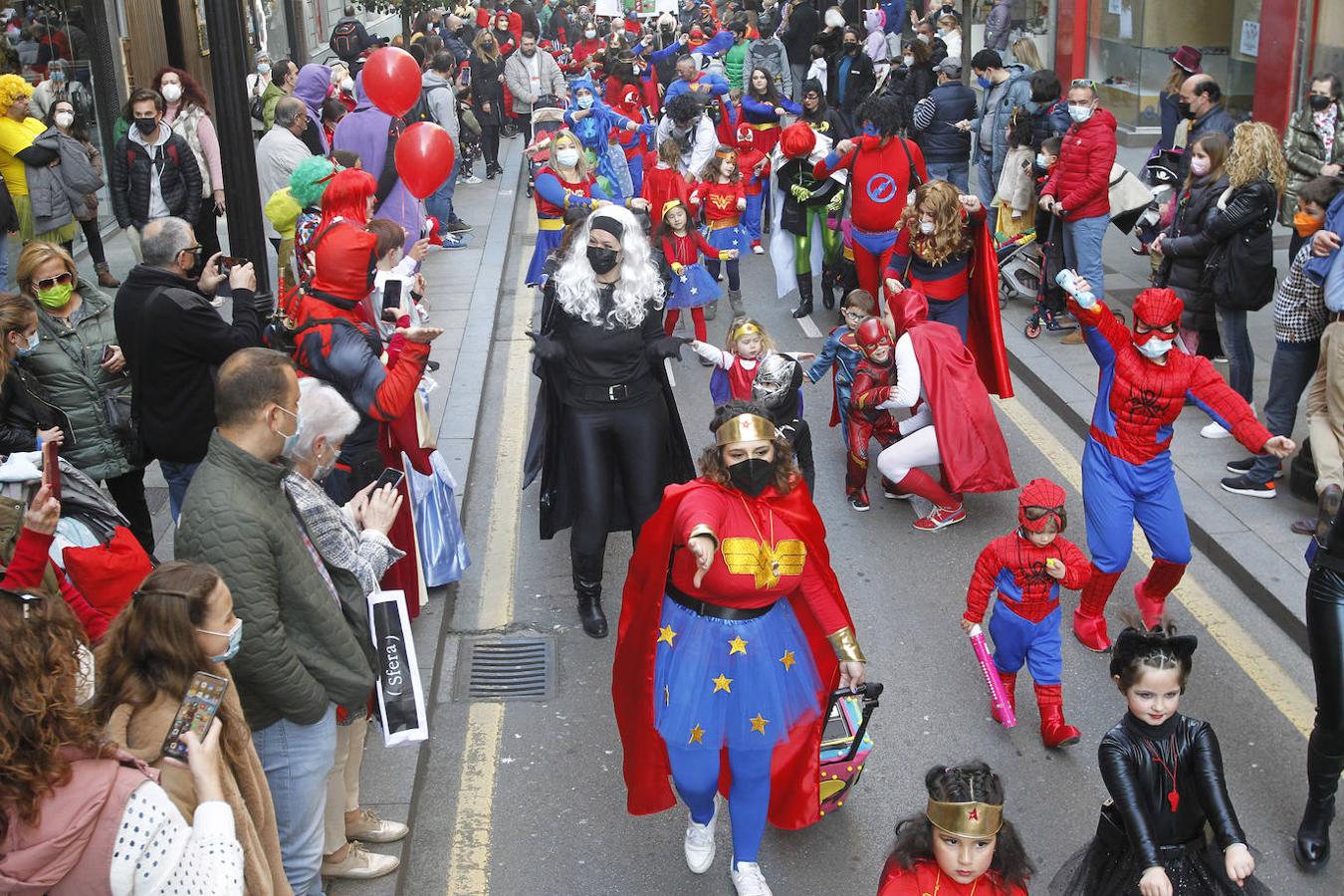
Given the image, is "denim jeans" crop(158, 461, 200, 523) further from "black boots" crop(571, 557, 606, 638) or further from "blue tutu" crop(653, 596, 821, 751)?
"blue tutu" crop(653, 596, 821, 751)

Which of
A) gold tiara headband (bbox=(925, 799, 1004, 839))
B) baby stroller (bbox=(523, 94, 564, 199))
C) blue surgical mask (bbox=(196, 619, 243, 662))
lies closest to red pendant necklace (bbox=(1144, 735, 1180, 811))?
gold tiara headband (bbox=(925, 799, 1004, 839))

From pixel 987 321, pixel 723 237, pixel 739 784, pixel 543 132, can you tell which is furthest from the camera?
pixel 543 132

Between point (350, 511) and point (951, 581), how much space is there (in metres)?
3.75

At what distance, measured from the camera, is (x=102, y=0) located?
55.9 ft

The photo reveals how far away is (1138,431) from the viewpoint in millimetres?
6434

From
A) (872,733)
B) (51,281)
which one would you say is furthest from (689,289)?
(51,281)

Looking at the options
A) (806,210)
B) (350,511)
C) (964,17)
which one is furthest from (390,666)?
(964,17)

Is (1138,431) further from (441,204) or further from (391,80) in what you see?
(441,204)

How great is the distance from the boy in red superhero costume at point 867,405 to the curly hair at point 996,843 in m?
4.39

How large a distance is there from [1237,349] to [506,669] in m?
5.12

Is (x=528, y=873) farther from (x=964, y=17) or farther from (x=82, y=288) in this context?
(x=964, y=17)

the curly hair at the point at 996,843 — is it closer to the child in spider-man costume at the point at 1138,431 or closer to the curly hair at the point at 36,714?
the curly hair at the point at 36,714

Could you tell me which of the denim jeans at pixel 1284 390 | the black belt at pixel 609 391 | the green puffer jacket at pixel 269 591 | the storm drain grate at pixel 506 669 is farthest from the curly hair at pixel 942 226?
the green puffer jacket at pixel 269 591

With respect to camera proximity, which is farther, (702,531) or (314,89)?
(314,89)
